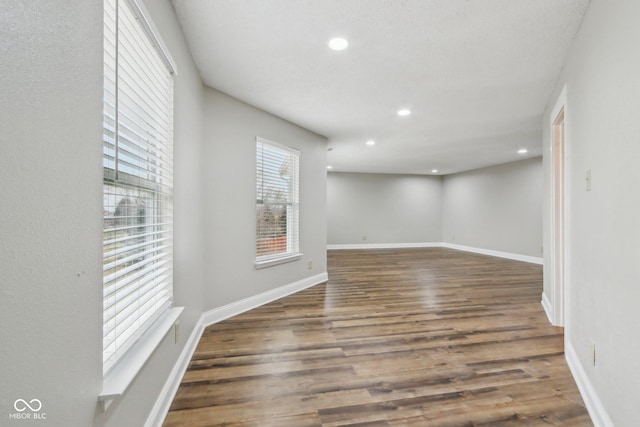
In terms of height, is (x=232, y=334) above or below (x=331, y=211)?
below

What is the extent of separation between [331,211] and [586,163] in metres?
7.94

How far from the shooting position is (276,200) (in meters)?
4.21

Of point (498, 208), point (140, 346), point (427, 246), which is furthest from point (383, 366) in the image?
point (427, 246)

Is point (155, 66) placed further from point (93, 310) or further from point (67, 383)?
point (67, 383)

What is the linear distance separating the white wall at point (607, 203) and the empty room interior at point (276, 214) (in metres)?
0.02

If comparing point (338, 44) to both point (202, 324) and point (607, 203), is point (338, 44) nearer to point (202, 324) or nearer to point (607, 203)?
point (607, 203)

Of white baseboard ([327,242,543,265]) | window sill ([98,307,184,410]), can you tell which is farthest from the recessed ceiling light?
white baseboard ([327,242,543,265])

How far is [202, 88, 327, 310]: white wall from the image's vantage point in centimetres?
324

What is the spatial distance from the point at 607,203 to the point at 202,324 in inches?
125

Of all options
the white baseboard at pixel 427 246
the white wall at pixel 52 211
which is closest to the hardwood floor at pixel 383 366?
the white wall at pixel 52 211

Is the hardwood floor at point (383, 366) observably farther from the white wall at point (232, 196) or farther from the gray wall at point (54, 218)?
the gray wall at point (54, 218)

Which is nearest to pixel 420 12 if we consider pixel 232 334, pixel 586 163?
pixel 586 163

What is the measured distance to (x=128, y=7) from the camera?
1406mm

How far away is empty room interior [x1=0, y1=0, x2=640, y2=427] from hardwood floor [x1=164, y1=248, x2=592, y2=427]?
2 cm
